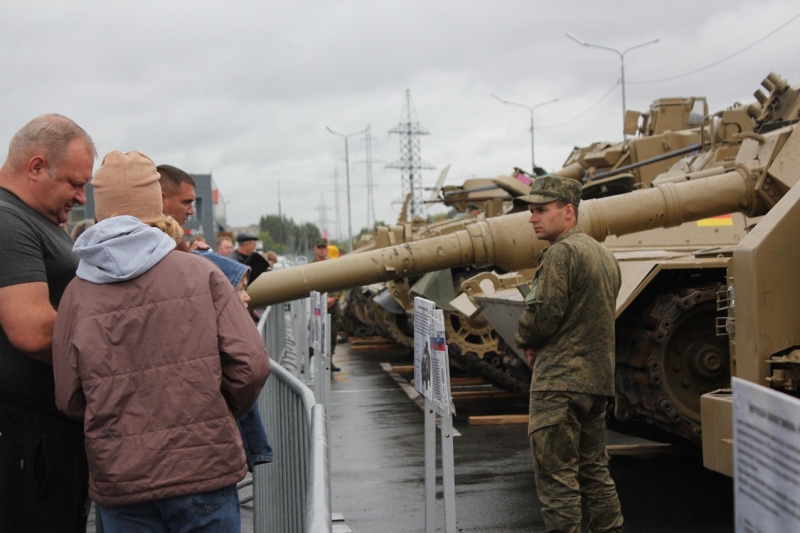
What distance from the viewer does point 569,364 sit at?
468 cm

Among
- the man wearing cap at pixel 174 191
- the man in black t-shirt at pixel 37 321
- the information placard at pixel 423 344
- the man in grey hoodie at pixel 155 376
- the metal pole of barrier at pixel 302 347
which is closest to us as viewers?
the man in grey hoodie at pixel 155 376

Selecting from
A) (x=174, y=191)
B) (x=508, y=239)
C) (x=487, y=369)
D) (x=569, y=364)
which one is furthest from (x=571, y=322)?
(x=487, y=369)

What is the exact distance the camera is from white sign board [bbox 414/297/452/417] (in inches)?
171

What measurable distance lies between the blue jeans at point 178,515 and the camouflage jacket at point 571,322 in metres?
2.31

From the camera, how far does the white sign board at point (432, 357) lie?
171 inches

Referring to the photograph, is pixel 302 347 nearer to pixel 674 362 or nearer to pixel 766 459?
pixel 674 362

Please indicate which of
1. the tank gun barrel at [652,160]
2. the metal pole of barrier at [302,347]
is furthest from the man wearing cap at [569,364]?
→ the metal pole of barrier at [302,347]

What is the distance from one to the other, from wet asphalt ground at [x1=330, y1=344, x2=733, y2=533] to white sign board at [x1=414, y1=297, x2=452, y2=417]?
5.82 feet

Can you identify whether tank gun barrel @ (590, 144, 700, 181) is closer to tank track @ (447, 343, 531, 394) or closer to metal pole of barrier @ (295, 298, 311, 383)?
tank track @ (447, 343, 531, 394)

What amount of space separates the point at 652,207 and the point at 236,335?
201 inches

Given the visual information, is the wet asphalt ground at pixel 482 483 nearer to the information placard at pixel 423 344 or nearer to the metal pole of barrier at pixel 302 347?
the metal pole of barrier at pixel 302 347

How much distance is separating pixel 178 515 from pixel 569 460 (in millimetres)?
2504

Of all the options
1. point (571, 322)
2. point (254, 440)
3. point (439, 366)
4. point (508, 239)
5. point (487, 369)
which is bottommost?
point (487, 369)

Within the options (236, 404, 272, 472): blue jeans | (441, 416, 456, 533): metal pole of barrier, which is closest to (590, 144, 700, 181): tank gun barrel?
(441, 416, 456, 533): metal pole of barrier
